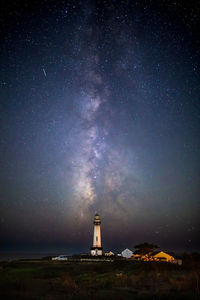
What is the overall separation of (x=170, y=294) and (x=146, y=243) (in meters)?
45.9

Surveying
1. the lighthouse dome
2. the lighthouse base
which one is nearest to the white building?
the lighthouse base

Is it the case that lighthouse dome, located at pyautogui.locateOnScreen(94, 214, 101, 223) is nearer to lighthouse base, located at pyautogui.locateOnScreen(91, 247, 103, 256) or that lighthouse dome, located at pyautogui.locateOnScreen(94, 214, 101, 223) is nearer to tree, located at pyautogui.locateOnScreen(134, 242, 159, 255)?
lighthouse base, located at pyautogui.locateOnScreen(91, 247, 103, 256)

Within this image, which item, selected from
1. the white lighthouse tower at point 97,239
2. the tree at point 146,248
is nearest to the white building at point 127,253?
the white lighthouse tower at point 97,239

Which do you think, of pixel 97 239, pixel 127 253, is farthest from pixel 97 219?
pixel 127 253

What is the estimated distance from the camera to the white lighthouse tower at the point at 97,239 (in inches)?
2786

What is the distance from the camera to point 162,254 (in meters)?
58.8

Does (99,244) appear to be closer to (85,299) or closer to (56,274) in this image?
(56,274)

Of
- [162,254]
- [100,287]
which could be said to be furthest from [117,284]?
[162,254]

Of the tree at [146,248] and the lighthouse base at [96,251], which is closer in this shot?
the tree at [146,248]

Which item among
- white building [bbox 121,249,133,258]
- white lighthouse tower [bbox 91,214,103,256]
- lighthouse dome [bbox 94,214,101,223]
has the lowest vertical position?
white building [bbox 121,249,133,258]

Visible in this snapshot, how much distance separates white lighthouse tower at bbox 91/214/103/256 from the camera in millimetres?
70762

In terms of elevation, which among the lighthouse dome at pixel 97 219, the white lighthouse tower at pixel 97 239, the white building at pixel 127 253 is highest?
the lighthouse dome at pixel 97 219

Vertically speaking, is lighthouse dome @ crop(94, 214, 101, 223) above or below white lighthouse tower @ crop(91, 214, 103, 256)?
above

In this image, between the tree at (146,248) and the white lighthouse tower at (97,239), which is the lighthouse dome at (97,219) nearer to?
the white lighthouse tower at (97,239)
